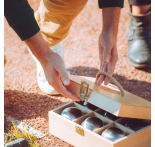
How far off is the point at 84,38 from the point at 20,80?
4.04 ft

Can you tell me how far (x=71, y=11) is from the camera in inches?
74.4

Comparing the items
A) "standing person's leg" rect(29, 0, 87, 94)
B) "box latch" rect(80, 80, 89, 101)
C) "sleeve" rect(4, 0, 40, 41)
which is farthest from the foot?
"sleeve" rect(4, 0, 40, 41)

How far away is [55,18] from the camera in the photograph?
6.36 feet

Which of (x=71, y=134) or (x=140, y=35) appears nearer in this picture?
(x=71, y=134)

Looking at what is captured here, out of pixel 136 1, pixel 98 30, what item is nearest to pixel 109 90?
pixel 136 1

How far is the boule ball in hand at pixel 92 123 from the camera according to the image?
139 cm

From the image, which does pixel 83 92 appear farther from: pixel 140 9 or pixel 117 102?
pixel 140 9

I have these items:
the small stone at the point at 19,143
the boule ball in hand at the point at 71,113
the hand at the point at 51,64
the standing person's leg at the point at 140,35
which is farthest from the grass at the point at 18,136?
the standing person's leg at the point at 140,35

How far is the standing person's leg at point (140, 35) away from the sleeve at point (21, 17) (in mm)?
1418

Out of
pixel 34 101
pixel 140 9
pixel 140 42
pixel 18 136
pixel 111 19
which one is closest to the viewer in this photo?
pixel 18 136

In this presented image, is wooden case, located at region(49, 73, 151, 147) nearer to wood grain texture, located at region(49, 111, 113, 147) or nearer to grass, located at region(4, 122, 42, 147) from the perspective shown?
wood grain texture, located at region(49, 111, 113, 147)

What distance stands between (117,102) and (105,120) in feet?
1.01

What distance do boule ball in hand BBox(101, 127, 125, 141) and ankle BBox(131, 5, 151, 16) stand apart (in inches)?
59.0

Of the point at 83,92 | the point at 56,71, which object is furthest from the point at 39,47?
the point at 83,92
